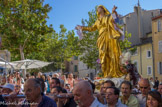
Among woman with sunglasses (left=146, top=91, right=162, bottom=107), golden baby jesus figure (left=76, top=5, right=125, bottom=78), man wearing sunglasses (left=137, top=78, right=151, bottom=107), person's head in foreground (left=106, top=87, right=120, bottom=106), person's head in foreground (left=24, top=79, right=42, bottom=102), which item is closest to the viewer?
person's head in foreground (left=24, top=79, right=42, bottom=102)

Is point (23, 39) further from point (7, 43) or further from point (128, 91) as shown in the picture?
point (128, 91)

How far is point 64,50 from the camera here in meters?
39.9

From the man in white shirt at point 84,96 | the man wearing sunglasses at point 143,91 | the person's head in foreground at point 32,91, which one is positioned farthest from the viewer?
the man wearing sunglasses at point 143,91

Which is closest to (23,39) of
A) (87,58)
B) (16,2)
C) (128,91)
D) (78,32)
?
(16,2)

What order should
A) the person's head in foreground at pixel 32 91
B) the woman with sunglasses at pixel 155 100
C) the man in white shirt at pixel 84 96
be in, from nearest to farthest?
1. the man in white shirt at pixel 84 96
2. the person's head in foreground at pixel 32 91
3. the woman with sunglasses at pixel 155 100

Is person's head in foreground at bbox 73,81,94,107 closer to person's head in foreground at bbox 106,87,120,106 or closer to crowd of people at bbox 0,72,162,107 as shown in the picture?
crowd of people at bbox 0,72,162,107

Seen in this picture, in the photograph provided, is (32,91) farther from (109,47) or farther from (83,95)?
(109,47)

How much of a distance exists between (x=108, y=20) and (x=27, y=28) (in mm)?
12007

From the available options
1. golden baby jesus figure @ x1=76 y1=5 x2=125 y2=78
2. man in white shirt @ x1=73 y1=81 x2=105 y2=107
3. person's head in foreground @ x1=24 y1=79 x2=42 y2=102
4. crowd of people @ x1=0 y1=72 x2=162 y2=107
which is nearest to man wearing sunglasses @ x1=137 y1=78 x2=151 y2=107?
crowd of people @ x1=0 y1=72 x2=162 y2=107

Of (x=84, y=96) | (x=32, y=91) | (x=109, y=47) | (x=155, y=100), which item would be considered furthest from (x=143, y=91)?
(x=109, y=47)

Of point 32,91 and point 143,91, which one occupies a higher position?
point 32,91

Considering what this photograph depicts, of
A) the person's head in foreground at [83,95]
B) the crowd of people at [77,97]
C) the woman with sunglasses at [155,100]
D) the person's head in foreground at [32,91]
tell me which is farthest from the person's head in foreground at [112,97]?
the person's head in foreground at [32,91]

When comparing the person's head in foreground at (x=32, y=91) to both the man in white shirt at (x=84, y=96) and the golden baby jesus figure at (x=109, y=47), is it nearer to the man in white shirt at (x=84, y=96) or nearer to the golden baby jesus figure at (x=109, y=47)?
the man in white shirt at (x=84, y=96)

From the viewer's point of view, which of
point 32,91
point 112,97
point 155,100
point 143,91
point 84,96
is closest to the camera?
point 84,96
